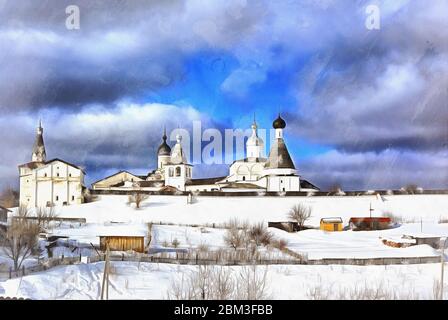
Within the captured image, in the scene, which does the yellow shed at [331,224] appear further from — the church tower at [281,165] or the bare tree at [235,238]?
the bare tree at [235,238]

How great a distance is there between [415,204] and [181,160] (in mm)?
2601

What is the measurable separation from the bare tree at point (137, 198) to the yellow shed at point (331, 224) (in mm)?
2028

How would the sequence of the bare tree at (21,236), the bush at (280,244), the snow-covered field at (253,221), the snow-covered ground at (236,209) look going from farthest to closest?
1. the snow-covered ground at (236,209)
2. the bush at (280,244)
3. the bare tree at (21,236)
4. the snow-covered field at (253,221)

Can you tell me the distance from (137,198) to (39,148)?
4.54 ft

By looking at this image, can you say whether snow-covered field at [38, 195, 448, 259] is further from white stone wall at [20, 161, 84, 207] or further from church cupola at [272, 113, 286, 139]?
church cupola at [272, 113, 286, 139]

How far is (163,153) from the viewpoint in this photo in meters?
5.18

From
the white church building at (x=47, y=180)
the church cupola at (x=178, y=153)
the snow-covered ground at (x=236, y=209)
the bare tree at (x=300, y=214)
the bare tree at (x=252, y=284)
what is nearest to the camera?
the bare tree at (x=252, y=284)

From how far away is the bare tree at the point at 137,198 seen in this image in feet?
18.9

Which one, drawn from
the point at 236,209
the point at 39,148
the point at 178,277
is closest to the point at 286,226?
the point at 236,209

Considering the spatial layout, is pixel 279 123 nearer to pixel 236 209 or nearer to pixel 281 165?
pixel 281 165

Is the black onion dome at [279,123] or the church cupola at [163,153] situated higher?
the black onion dome at [279,123]

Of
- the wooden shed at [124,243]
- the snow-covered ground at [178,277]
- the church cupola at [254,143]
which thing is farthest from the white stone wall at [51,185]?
the church cupola at [254,143]

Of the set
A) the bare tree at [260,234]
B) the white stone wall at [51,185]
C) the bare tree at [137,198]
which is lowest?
the bare tree at [260,234]
